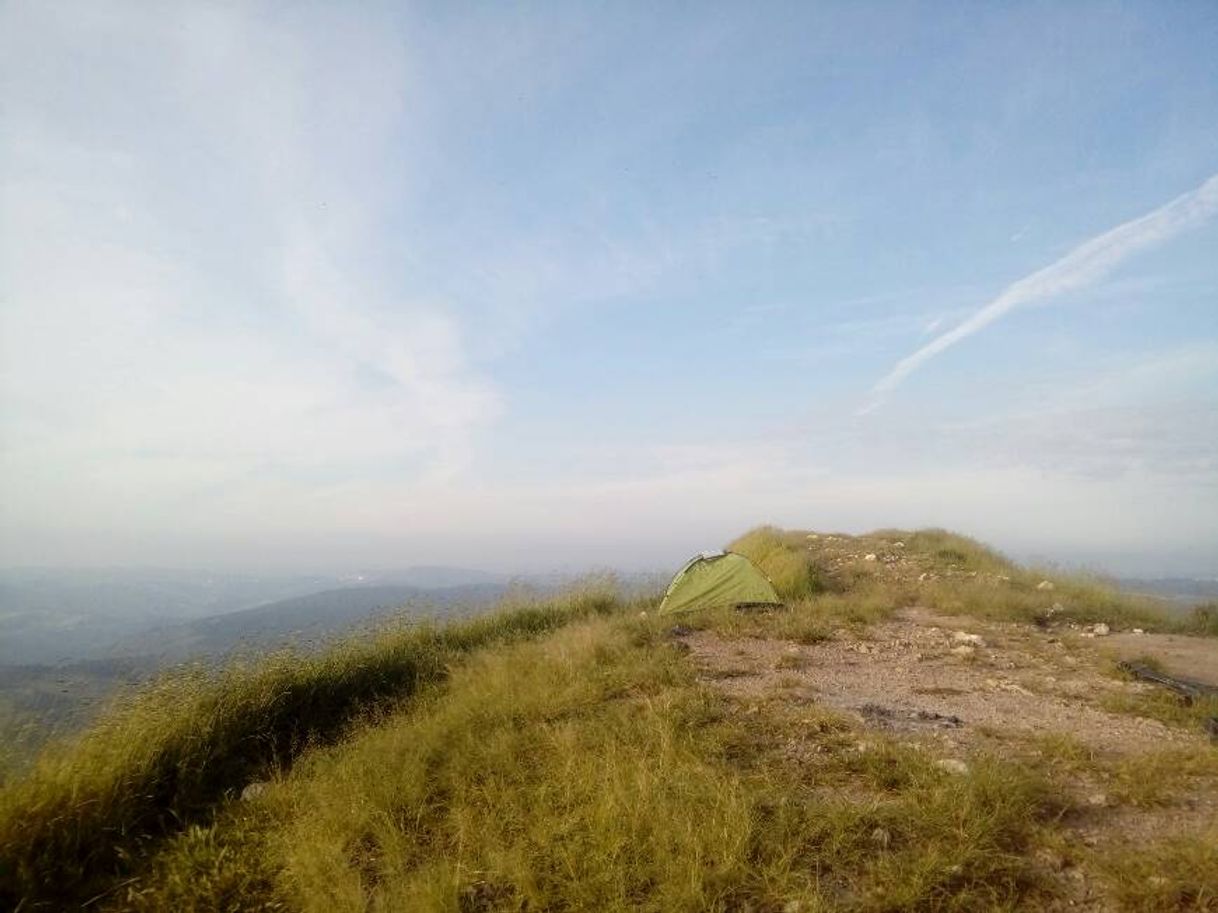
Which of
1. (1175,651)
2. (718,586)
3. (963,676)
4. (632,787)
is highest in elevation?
(718,586)

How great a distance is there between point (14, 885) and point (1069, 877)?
6.22 metres

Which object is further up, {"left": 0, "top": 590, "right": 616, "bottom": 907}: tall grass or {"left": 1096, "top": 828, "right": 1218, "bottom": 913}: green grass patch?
{"left": 0, "top": 590, "right": 616, "bottom": 907}: tall grass

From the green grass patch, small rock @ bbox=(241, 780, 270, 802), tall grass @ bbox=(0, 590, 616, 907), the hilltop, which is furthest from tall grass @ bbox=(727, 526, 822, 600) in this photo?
small rock @ bbox=(241, 780, 270, 802)

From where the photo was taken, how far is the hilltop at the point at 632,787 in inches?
136

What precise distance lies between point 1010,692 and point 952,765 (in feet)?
9.82

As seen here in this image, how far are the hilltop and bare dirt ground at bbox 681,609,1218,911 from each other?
Answer: 4 cm

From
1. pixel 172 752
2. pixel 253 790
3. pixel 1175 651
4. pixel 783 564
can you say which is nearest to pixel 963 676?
pixel 1175 651

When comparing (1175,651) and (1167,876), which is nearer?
(1167,876)

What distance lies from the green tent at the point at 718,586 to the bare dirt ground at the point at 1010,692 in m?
1.81

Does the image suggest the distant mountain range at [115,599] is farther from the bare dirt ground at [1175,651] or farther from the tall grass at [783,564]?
the bare dirt ground at [1175,651]

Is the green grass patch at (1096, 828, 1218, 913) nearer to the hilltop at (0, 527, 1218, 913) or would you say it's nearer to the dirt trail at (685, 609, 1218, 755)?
the hilltop at (0, 527, 1218, 913)

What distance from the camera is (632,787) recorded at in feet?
14.1

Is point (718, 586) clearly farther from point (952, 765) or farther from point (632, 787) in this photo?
point (632, 787)

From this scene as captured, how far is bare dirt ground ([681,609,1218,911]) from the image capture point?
387 centimetres
